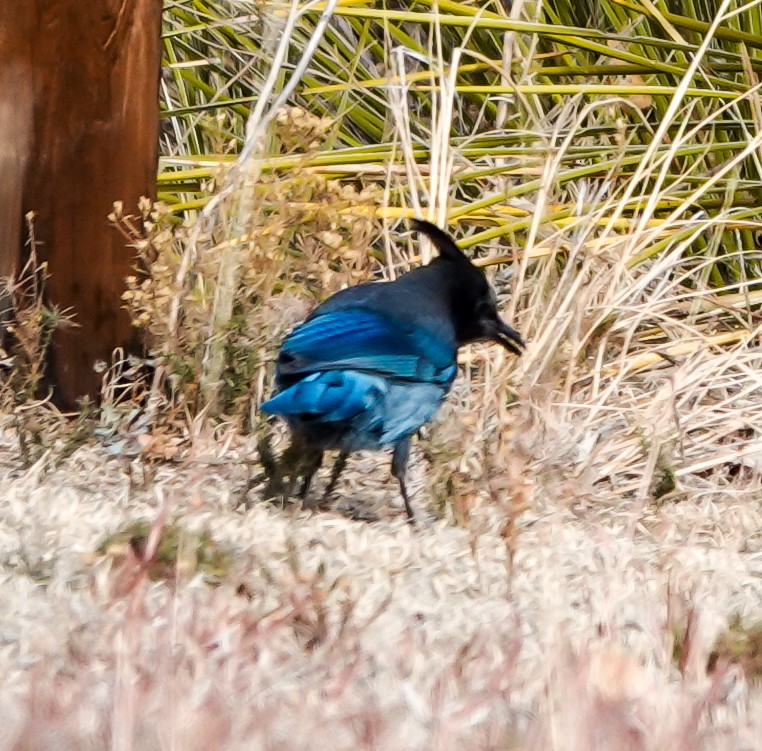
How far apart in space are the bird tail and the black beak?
16 cm

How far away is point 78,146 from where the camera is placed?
3.35 meters

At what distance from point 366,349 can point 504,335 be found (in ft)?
1.48

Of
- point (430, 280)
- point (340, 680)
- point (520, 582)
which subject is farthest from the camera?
point (430, 280)

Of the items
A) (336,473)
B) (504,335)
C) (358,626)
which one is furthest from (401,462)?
(358,626)

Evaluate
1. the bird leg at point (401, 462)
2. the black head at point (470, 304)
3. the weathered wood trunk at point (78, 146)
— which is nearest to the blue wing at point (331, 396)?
the bird leg at point (401, 462)

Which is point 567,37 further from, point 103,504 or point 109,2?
point 103,504

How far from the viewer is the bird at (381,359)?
3076 millimetres

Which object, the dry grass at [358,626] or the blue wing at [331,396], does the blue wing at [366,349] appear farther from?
the dry grass at [358,626]

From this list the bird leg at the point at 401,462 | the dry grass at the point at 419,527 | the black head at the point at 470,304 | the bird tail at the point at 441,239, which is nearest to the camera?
the dry grass at the point at 419,527

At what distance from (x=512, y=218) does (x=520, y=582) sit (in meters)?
1.87

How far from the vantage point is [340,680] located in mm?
1519

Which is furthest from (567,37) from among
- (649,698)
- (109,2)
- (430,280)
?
(649,698)

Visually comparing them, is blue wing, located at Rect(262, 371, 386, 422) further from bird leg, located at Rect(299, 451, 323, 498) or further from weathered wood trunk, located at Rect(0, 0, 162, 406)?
weathered wood trunk, located at Rect(0, 0, 162, 406)

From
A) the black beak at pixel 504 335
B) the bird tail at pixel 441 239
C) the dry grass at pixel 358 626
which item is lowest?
the dry grass at pixel 358 626
